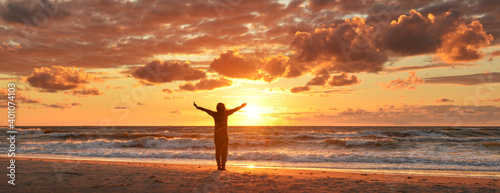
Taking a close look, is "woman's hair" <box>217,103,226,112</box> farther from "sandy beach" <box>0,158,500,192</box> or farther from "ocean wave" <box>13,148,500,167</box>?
"ocean wave" <box>13,148,500,167</box>

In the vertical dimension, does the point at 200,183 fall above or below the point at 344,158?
above

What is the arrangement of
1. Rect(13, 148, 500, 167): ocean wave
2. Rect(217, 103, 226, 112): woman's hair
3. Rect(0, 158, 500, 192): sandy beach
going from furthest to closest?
Rect(13, 148, 500, 167): ocean wave
Rect(217, 103, 226, 112): woman's hair
Rect(0, 158, 500, 192): sandy beach

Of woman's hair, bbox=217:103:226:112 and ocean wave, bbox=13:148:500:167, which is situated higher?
woman's hair, bbox=217:103:226:112

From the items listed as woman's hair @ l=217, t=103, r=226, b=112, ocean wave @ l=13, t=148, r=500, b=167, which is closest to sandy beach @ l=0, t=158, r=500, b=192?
woman's hair @ l=217, t=103, r=226, b=112

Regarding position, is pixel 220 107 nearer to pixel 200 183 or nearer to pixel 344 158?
pixel 200 183

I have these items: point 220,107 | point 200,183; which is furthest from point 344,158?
point 200,183

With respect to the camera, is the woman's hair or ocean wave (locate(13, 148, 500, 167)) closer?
the woman's hair

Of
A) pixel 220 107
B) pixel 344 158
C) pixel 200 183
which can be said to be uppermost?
pixel 220 107

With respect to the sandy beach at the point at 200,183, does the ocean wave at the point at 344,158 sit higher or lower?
lower

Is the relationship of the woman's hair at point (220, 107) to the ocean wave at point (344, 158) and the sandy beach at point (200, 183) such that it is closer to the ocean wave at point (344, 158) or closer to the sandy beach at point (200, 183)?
the sandy beach at point (200, 183)

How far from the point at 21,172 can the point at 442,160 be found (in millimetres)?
17589

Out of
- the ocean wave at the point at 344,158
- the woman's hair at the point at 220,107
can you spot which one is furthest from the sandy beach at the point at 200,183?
the ocean wave at the point at 344,158

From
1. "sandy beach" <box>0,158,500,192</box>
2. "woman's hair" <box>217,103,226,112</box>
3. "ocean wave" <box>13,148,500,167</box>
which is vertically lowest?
"ocean wave" <box>13,148,500,167</box>

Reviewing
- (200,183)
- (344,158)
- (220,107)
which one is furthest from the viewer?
(344,158)
